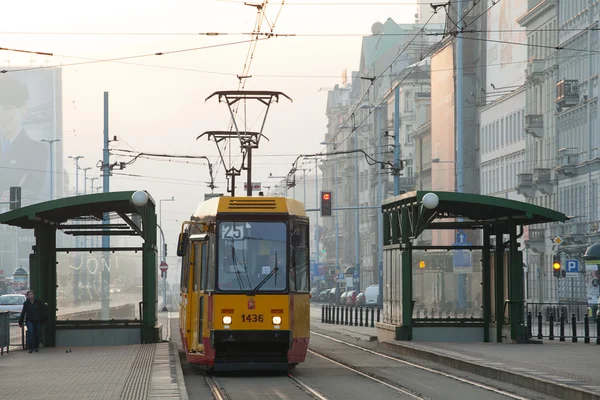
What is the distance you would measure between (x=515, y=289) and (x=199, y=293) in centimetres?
907

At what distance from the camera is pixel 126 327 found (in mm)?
30203

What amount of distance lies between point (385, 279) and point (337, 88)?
143m

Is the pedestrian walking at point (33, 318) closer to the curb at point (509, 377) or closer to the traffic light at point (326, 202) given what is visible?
the curb at point (509, 377)

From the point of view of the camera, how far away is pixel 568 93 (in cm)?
6712

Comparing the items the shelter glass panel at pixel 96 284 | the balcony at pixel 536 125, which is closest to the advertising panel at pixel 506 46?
the balcony at pixel 536 125

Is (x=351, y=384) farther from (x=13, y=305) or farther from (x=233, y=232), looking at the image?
(x=13, y=305)

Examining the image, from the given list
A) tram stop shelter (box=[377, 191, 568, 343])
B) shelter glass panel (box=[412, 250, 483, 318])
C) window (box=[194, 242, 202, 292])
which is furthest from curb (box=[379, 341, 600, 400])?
window (box=[194, 242, 202, 292])

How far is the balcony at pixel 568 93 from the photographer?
6681cm

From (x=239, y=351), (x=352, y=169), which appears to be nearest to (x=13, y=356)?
(x=239, y=351)

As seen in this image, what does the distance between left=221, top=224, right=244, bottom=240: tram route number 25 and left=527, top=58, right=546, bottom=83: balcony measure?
53.1 meters

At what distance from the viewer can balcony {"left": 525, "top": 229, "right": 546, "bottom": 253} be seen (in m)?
72.5

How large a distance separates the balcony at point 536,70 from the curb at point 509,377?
4686 centimetres

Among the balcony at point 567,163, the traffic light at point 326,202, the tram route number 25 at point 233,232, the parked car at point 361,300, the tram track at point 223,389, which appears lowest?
the parked car at point 361,300

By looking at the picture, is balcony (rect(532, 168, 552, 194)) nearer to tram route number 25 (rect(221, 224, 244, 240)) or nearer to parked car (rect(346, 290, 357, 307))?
parked car (rect(346, 290, 357, 307))
